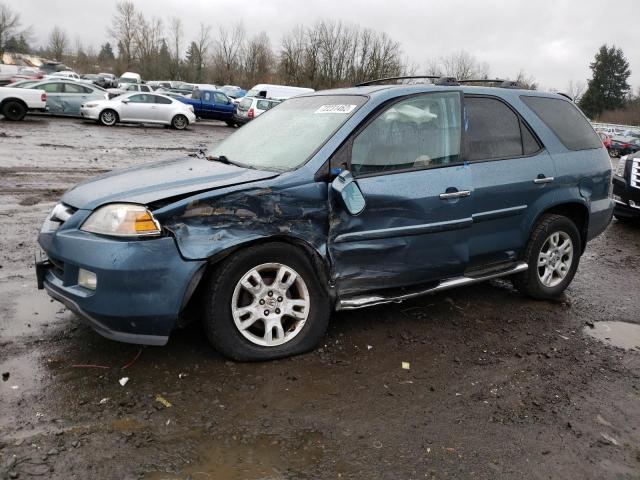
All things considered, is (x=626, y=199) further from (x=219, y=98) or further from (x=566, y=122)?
(x=219, y=98)

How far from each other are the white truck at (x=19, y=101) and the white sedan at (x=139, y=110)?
1776 millimetres

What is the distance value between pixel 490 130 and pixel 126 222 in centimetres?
290

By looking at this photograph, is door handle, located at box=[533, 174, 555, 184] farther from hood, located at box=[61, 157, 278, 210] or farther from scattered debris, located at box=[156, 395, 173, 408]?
scattered debris, located at box=[156, 395, 173, 408]

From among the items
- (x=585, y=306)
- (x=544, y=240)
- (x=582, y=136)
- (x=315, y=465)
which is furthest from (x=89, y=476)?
(x=582, y=136)

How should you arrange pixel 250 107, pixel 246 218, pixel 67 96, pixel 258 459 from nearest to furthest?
pixel 258 459
pixel 246 218
pixel 67 96
pixel 250 107

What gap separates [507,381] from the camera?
346 cm

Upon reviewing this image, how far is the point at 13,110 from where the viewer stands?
64.0 feet

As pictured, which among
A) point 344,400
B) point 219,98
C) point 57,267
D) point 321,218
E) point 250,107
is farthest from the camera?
point 219,98

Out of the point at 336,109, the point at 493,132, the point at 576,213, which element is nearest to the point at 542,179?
the point at 493,132

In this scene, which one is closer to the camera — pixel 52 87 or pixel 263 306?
pixel 263 306

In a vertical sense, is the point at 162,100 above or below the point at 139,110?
above

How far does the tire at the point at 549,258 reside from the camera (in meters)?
4.65

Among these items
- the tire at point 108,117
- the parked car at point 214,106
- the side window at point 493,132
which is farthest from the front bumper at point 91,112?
the side window at point 493,132

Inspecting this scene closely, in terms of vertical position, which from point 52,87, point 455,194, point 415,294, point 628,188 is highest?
point 52,87
